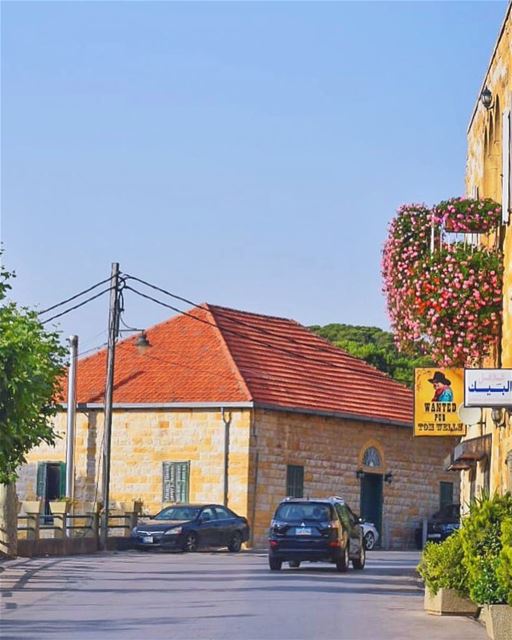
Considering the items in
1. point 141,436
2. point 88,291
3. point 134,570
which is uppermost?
point 88,291

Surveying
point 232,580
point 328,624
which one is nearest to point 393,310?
point 232,580

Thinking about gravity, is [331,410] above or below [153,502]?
above

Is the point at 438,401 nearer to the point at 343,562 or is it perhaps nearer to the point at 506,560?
the point at 343,562

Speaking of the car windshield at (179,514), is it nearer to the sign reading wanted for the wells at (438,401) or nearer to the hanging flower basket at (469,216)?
the sign reading wanted for the wells at (438,401)

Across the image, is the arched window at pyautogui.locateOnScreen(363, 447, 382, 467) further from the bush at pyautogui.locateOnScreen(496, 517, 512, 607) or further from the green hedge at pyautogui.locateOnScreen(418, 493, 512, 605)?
the bush at pyautogui.locateOnScreen(496, 517, 512, 607)

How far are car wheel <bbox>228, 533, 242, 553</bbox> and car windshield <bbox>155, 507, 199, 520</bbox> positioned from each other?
1.76m

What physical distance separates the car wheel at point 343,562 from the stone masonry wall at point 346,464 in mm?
15570

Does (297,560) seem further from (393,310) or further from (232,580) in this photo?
(393,310)

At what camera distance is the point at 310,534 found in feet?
105

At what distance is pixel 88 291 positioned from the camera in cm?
4716

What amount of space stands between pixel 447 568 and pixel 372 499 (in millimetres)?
32461

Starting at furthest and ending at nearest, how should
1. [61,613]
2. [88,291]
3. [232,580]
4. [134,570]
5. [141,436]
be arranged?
[141,436] < [88,291] < [134,570] < [232,580] < [61,613]

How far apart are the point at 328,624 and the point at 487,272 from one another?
26.9 ft

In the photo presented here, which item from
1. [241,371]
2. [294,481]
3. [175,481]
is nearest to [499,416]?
[294,481]
